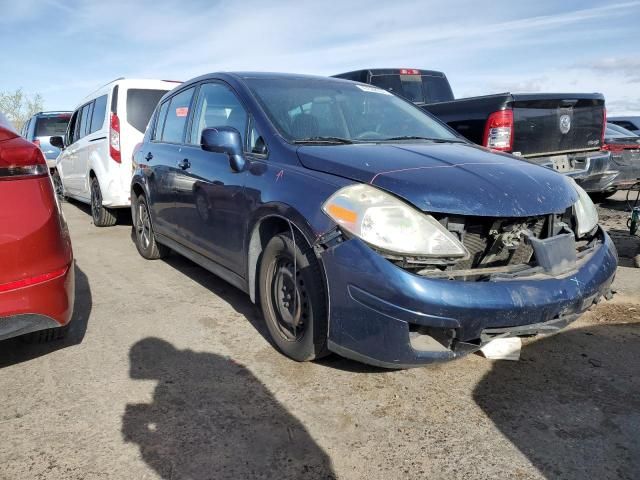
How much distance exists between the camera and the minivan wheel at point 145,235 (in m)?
5.39

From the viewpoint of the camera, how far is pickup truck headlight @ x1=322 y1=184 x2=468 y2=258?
2404 mm

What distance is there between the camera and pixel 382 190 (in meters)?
2.54

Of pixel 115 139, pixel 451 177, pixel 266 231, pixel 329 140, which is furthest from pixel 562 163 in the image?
pixel 115 139

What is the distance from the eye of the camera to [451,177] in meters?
2.64

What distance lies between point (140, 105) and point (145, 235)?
2.31 m

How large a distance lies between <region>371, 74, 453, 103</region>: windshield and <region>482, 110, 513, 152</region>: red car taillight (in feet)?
9.74

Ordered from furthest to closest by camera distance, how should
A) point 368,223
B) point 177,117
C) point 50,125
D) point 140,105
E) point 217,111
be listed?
point 50,125 → point 140,105 → point 177,117 → point 217,111 → point 368,223

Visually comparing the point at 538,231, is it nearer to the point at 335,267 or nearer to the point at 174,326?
the point at 335,267

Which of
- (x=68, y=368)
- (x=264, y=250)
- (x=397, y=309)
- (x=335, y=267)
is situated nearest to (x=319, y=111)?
(x=264, y=250)

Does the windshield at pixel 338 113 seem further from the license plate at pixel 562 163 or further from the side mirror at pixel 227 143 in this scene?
the license plate at pixel 562 163

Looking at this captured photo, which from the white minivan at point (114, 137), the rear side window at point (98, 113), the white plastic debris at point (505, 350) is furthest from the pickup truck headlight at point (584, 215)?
the rear side window at point (98, 113)

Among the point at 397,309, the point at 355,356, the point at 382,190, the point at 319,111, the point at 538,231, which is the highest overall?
the point at 319,111

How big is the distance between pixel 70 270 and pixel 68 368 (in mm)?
587

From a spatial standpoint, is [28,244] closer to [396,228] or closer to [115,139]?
[396,228]
